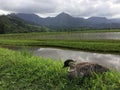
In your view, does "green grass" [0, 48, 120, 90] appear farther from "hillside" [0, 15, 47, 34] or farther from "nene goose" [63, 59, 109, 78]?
"hillside" [0, 15, 47, 34]

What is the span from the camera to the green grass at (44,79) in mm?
5516

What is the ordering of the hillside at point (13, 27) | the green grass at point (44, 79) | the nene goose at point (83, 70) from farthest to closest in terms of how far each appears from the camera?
the hillside at point (13, 27) < the nene goose at point (83, 70) < the green grass at point (44, 79)

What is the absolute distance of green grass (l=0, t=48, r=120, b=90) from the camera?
5516 mm

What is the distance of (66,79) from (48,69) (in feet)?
3.85

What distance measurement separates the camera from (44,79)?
629 centimetres

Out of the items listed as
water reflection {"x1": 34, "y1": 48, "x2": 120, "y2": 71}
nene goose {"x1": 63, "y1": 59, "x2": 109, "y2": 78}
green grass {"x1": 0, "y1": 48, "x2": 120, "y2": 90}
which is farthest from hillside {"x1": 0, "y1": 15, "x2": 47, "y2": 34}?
nene goose {"x1": 63, "y1": 59, "x2": 109, "y2": 78}

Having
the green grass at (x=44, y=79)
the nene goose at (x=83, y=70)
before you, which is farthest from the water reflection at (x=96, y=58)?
the nene goose at (x=83, y=70)

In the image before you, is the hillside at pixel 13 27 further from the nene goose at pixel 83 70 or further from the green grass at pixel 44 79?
the nene goose at pixel 83 70

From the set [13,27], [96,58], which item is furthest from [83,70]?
[13,27]

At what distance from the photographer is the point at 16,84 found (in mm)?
6414

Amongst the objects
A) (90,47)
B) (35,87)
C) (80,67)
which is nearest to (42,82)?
(35,87)

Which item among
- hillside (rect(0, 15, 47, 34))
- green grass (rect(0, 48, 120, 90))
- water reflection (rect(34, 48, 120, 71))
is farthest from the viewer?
hillside (rect(0, 15, 47, 34))

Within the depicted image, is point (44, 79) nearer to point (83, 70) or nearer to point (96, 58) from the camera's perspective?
point (83, 70)

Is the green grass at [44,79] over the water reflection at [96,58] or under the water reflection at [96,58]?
over
